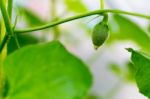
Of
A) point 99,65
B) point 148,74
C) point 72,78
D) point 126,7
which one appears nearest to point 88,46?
point 99,65

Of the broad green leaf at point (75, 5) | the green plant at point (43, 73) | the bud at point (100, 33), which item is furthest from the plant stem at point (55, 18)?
the bud at point (100, 33)

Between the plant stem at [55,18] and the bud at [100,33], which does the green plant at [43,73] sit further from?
the plant stem at [55,18]

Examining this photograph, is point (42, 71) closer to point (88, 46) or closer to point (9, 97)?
point (9, 97)

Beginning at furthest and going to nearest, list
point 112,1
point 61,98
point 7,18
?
point 112,1 → point 61,98 → point 7,18

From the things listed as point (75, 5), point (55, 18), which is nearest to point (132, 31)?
point (55, 18)

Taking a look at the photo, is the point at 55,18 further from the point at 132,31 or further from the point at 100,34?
the point at 100,34

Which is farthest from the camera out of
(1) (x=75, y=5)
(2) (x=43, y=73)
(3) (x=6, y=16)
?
(1) (x=75, y=5)
